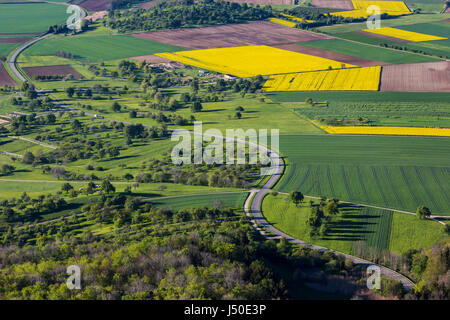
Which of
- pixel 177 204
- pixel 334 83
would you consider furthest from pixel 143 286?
pixel 334 83

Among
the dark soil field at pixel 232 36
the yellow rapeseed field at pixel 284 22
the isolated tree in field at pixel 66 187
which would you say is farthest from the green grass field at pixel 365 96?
the yellow rapeseed field at pixel 284 22

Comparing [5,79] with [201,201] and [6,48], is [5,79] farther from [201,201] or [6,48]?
[201,201]

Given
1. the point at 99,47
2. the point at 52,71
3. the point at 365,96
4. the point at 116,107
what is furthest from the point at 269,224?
the point at 99,47

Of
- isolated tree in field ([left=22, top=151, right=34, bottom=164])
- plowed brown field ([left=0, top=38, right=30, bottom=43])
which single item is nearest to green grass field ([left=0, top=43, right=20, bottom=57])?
plowed brown field ([left=0, top=38, right=30, bottom=43])

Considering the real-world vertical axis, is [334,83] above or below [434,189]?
above

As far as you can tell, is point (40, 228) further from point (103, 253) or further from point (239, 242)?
point (239, 242)

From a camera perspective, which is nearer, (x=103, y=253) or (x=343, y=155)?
(x=103, y=253)
